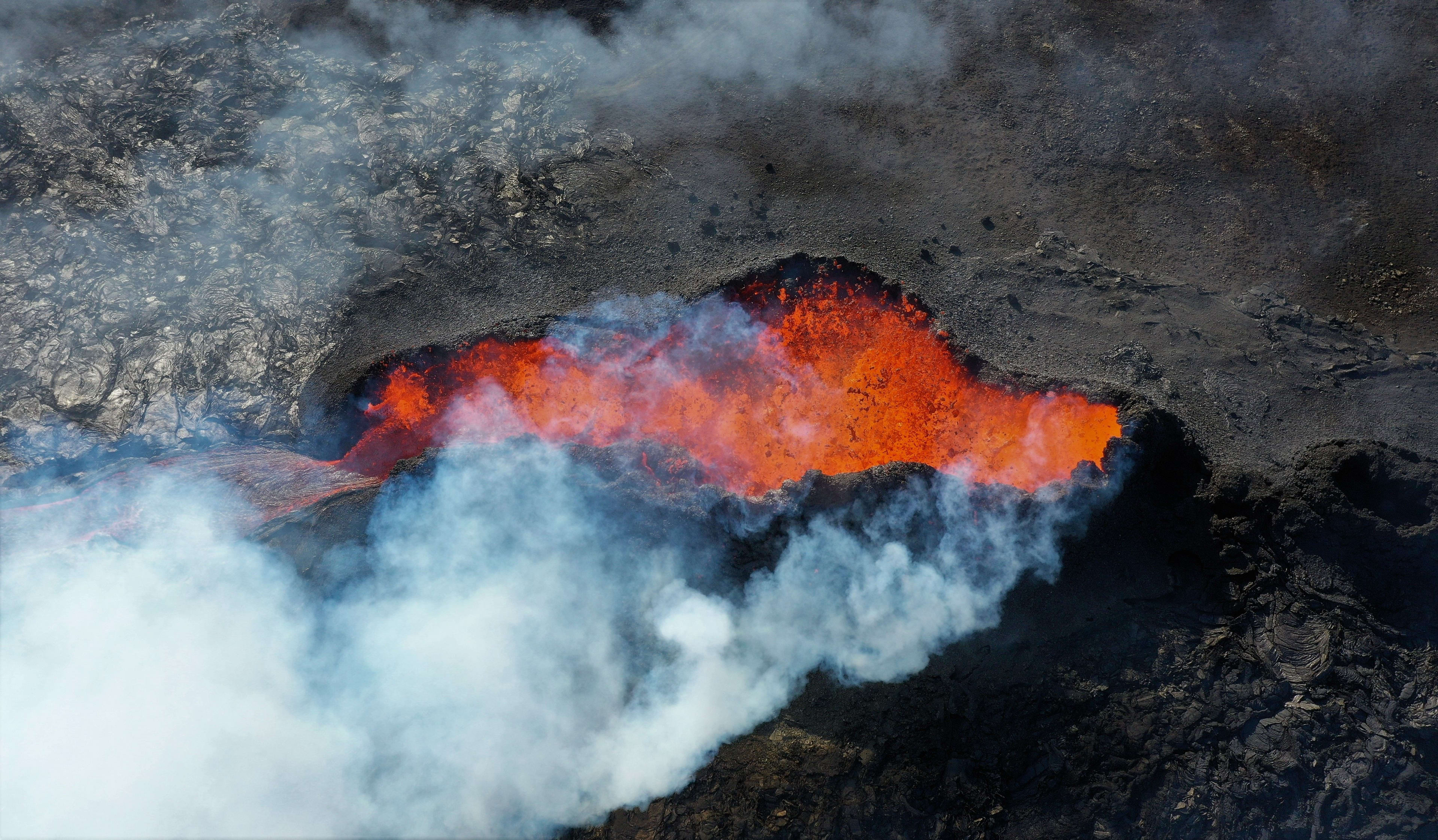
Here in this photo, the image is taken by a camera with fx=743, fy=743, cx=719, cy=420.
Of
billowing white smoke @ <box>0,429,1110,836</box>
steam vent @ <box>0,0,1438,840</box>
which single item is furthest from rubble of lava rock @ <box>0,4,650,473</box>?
billowing white smoke @ <box>0,429,1110,836</box>

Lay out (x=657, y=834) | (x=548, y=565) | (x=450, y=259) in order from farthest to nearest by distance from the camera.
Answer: (x=450, y=259), (x=548, y=565), (x=657, y=834)

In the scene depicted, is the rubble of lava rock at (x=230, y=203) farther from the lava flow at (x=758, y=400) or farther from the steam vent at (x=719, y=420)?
the lava flow at (x=758, y=400)

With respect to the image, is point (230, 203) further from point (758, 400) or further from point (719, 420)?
point (758, 400)

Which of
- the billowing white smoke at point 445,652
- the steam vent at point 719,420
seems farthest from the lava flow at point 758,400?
the billowing white smoke at point 445,652

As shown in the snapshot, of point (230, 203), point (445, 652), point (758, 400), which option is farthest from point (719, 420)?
point (230, 203)

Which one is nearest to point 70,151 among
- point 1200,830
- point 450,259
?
point 450,259

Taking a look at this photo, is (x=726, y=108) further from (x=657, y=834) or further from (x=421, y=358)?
(x=657, y=834)

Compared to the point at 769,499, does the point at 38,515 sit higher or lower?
lower
